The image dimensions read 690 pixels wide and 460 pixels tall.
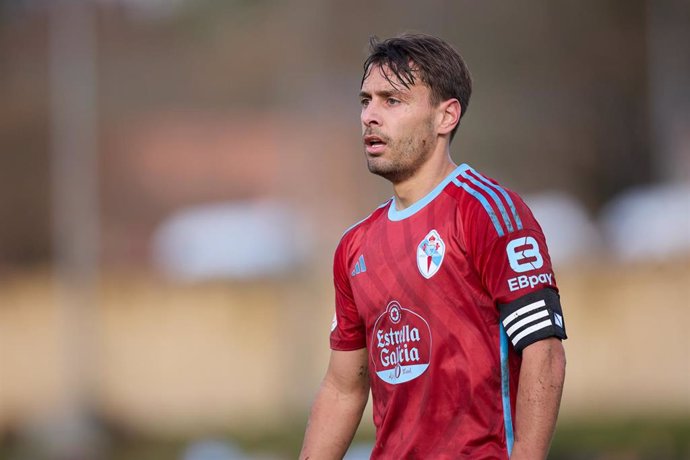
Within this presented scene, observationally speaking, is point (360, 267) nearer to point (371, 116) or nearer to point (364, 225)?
point (364, 225)

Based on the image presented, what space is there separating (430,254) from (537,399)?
2.30ft

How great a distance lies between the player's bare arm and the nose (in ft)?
3.22

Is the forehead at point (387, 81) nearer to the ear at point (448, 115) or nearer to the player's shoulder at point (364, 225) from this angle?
the ear at point (448, 115)

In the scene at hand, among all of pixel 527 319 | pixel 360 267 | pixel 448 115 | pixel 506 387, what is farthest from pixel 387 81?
pixel 506 387

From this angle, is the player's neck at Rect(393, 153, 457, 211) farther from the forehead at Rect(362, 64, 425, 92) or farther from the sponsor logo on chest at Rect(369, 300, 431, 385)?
the sponsor logo on chest at Rect(369, 300, 431, 385)

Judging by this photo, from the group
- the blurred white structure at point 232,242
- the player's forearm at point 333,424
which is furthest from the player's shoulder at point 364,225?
the blurred white structure at point 232,242

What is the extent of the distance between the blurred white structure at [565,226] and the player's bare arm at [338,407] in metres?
14.9

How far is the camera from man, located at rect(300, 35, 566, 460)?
4.52 meters

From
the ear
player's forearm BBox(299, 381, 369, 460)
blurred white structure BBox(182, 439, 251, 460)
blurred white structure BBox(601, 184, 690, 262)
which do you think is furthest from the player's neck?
blurred white structure BBox(601, 184, 690, 262)

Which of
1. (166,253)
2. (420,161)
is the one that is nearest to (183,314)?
(166,253)

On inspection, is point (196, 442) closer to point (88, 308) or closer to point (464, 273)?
point (88, 308)

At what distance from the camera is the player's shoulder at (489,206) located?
15.1 feet

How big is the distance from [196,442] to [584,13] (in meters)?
12.6

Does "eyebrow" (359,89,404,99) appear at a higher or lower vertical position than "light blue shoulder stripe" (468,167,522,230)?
higher
